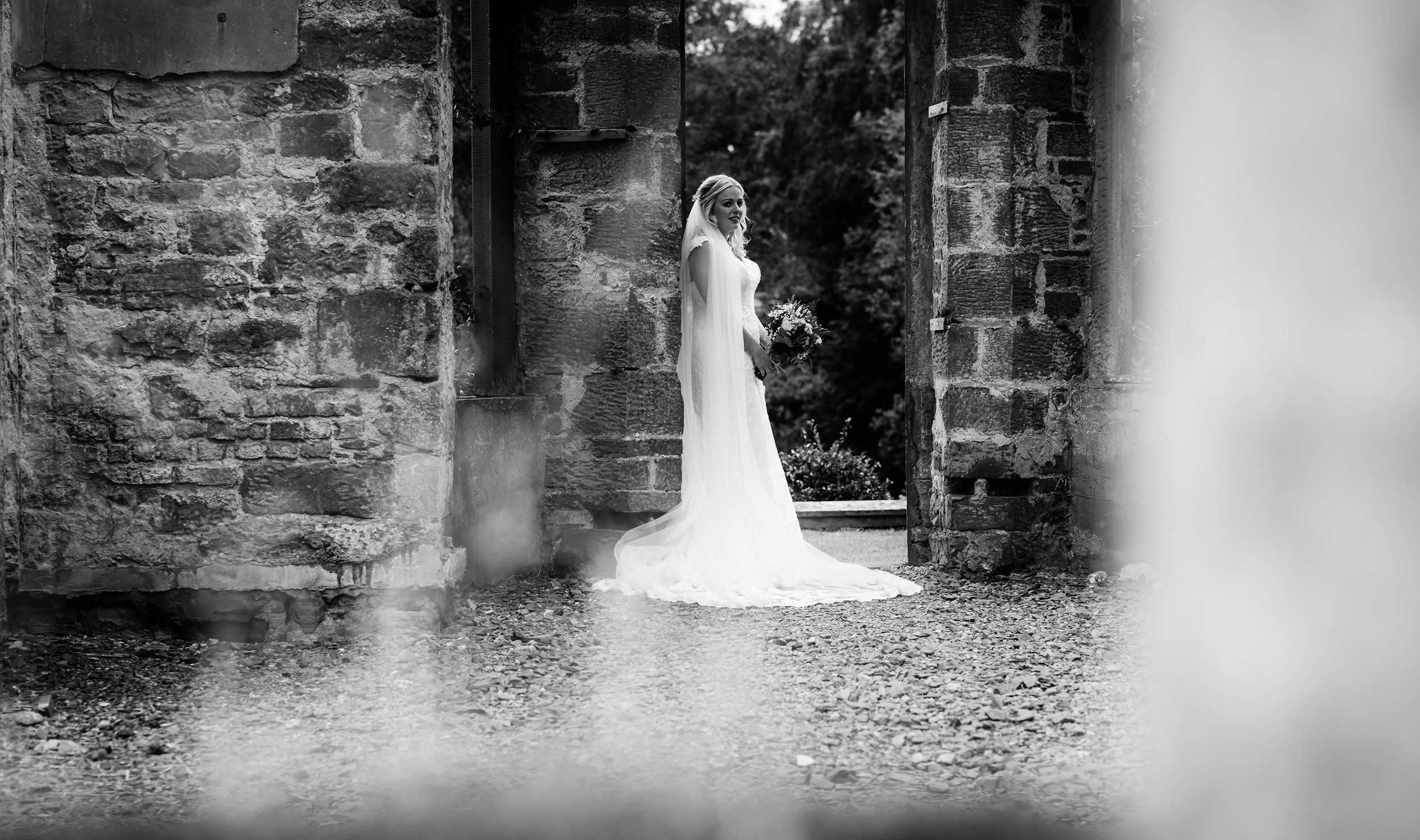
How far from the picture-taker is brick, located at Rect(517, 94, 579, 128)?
5.81m

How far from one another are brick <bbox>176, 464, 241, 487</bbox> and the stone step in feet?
17.6

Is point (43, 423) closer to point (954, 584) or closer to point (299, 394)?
point (299, 394)

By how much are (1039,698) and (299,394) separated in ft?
9.33

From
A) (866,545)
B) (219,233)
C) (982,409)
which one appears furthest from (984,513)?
(219,233)

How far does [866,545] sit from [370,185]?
468cm

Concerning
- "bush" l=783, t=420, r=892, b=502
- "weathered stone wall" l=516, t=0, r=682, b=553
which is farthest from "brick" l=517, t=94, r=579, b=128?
"bush" l=783, t=420, r=892, b=502

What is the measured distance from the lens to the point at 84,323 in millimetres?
4250

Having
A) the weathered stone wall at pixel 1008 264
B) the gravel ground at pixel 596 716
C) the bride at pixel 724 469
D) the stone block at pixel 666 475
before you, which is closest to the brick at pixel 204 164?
the gravel ground at pixel 596 716

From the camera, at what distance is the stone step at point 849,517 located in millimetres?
9102

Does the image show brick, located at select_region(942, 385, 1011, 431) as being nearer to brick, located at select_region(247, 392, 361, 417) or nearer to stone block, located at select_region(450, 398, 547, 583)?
stone block, located at select_region(450, 398, 547, 583)

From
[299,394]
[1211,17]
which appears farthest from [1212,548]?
[299,394]

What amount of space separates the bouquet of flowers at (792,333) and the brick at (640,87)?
127cm

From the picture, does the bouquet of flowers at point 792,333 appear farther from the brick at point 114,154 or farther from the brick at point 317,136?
the brick at point 114,154

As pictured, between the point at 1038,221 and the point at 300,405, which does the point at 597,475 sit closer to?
the point at 300,405
